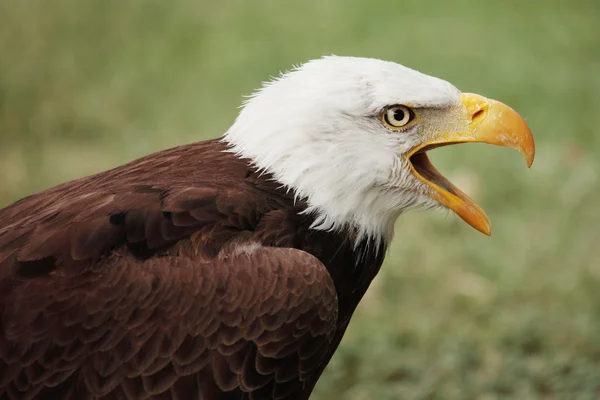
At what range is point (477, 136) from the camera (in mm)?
3195

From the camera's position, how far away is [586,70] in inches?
316

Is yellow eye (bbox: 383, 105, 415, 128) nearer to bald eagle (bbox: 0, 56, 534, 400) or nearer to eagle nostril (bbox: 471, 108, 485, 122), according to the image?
bald eagle (bbox: 0, 56, 534, 400)

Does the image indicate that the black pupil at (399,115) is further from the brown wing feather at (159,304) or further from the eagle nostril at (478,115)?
the brown wing feather at (159,304)

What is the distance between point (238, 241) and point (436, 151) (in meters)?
4.13

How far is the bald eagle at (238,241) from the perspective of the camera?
2.79m

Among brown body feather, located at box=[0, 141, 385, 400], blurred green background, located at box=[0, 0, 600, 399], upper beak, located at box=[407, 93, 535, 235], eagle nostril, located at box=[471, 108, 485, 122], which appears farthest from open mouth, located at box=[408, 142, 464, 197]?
blurred green background, located at box=[0, 0, 600, 399]

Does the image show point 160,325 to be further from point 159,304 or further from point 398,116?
point 398,116

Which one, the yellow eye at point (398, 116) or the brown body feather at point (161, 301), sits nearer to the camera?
the brown body feather at point (161, 301)

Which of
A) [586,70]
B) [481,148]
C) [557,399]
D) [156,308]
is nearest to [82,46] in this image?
[481,148]

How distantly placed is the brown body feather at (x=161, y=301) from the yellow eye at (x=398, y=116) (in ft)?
1.63

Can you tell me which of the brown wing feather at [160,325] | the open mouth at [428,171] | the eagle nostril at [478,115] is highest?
the eagle nostril at [478,115]

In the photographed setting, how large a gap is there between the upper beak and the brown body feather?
55 cm

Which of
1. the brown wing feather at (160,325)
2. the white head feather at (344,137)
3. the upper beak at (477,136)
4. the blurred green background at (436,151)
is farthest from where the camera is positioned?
the blurred green background at (436,151)

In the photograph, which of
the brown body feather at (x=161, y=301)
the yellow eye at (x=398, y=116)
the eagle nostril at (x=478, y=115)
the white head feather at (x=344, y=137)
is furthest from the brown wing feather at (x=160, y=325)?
the eagle nostril at (x=478, y=115)
